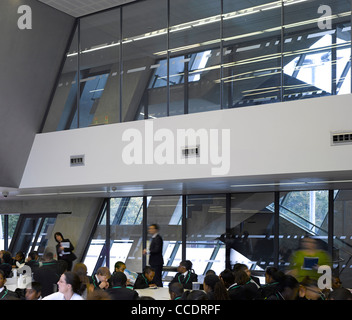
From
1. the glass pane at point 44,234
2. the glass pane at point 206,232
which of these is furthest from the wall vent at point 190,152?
the glass pane at point 44,234

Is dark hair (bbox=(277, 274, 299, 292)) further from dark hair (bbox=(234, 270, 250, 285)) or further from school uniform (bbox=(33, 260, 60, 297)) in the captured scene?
school uniform (bbox=(33, 260, 60, 297))

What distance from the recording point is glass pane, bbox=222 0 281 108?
26.7ft

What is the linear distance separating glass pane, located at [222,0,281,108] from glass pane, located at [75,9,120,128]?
250 centimetres

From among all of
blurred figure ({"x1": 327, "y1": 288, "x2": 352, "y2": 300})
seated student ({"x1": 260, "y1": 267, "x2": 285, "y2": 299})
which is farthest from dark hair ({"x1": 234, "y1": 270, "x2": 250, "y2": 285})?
blurred figure ({"x1": 327, "y1": 288, "x2": 352, "y2": 300})

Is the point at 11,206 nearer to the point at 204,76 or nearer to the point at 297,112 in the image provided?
the point at 204,76

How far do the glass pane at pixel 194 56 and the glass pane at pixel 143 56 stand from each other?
27 centimetres

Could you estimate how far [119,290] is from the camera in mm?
5160

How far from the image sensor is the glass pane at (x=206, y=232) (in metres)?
11.7

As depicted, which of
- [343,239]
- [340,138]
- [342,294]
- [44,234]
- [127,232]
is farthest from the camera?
[44,234]

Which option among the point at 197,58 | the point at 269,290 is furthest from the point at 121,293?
the point at 197,58

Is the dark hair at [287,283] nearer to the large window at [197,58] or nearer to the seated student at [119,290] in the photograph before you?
the seated student at [119,290]

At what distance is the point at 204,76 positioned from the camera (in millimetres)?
8852

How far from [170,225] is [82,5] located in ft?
18.4

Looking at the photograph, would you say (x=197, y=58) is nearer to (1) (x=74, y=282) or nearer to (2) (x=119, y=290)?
(2) (x=119, y=290)
